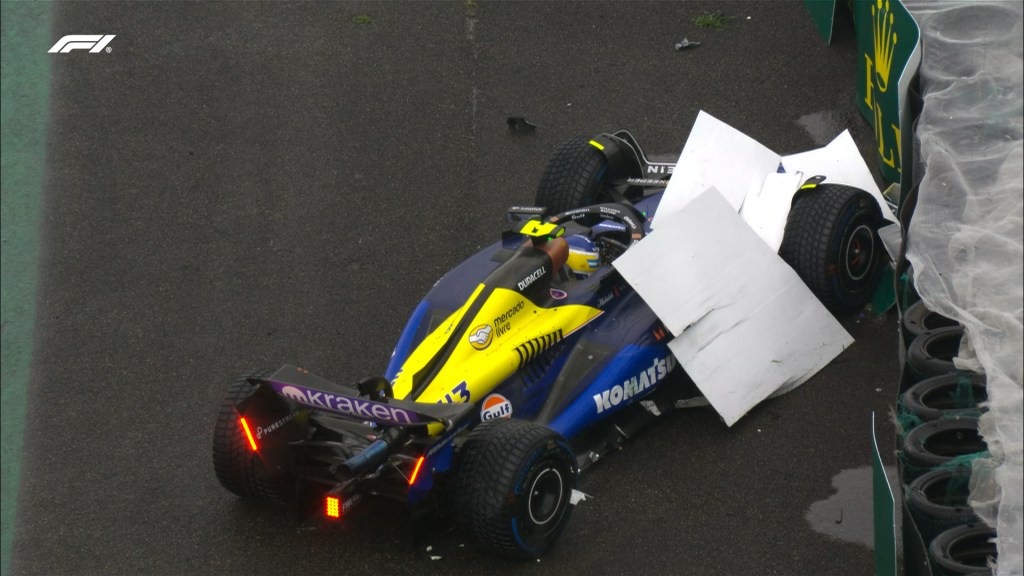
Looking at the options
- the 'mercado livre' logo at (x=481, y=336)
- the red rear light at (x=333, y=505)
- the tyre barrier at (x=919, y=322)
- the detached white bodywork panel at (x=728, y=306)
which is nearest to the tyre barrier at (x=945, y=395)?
the tyre barrier at (x=919, y=322)

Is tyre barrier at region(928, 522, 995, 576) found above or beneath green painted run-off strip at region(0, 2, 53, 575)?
beneath

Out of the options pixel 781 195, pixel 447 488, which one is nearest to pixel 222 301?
pixel 447 488

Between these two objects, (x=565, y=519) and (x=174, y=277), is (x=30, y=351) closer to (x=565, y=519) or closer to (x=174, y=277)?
(x=565, y=519)

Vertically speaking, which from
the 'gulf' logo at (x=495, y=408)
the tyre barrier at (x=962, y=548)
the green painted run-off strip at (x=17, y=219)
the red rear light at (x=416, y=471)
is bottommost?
the tyre barrier at (x=962, y=548)

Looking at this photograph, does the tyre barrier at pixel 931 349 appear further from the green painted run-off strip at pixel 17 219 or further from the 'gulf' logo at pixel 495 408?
the green painted run-off strip at pixel 17 219

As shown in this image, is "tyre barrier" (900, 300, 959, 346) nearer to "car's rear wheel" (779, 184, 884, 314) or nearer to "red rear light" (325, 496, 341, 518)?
"car's rear wheel" (779, 184, 884, 314)

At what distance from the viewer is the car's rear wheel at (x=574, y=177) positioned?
7203 millimetres

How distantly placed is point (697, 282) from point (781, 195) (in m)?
0.93

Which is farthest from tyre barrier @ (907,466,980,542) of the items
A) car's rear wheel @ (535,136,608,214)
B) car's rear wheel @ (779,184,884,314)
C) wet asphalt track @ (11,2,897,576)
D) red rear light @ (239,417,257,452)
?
car's rear wheel @ (535,136,608,214)

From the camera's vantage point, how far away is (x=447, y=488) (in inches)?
203

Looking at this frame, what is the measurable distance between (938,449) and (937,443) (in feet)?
Result: 0.10

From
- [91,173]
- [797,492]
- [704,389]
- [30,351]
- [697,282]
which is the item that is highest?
[30,351]

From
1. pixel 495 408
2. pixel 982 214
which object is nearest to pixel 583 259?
pixel 495 408

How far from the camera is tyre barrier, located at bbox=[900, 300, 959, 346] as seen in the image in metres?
5.83
